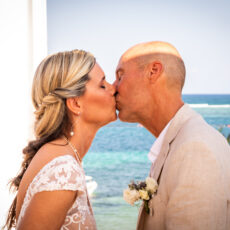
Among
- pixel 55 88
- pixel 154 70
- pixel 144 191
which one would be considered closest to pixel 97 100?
pixel 55 88

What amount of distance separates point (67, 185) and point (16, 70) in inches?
81.9

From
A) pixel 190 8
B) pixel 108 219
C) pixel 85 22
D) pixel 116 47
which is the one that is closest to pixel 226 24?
pixel 190 8

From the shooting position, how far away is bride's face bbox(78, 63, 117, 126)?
2236mm

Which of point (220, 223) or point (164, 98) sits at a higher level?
point (164, 98)

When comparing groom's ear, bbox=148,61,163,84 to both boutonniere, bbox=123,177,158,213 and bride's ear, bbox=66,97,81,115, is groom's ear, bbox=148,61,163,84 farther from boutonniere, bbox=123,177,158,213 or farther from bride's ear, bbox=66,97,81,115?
boutonniere, bbox=123,177,158,213

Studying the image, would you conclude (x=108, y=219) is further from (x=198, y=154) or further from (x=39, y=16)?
(x=198, y=154)

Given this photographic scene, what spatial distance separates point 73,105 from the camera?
2197 mm

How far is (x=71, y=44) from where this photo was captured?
3278cm

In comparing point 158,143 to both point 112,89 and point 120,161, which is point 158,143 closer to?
point 112,89

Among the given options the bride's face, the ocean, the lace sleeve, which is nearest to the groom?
the bride's face

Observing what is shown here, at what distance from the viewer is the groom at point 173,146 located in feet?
5.68

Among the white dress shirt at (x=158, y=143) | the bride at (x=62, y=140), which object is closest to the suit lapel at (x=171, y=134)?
the white dress shirt at (x=158, y=143)

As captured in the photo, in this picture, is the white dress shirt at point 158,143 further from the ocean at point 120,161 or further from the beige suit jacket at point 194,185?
the ocean at point 120,161

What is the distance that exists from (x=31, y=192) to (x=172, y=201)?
0.70m
